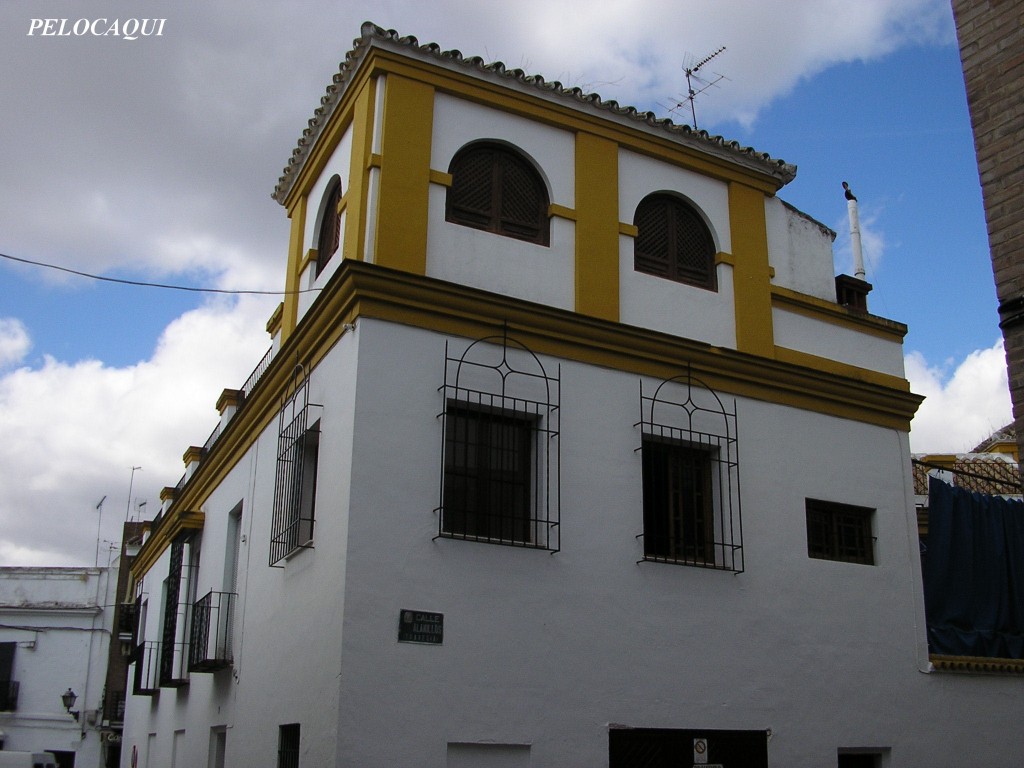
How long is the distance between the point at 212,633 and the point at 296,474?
414cm

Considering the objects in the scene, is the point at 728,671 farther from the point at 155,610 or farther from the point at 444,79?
the point at 155,610

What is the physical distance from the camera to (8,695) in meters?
29.2

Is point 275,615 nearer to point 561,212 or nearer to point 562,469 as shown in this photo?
point 562,469

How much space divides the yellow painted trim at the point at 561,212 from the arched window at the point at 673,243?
93 centimetres

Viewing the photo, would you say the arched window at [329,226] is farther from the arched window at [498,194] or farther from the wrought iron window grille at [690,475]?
the wrought iron window grille at [690,475]

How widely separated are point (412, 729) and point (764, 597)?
423 centimetres

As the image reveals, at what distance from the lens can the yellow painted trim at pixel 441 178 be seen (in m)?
11.5

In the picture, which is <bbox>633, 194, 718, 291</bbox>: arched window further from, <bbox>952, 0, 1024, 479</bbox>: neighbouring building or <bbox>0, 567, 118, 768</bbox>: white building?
<bbox>0, 567, 118, 768</bbox>: white building

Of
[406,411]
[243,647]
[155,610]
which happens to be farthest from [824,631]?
[155,610]

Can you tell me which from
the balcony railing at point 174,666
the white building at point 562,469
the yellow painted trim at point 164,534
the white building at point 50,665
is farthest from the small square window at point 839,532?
the white building at point 50,665

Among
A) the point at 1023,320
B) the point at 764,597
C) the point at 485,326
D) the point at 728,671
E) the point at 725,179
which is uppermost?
the point at 725,179

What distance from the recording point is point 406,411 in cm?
1055

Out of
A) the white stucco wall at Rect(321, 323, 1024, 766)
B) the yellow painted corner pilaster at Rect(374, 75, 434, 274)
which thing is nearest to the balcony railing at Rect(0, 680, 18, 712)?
the white stucco wall at Rect(321, 323, 1024, 766)

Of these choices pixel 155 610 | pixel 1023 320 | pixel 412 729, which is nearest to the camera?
pixel 1023 320
